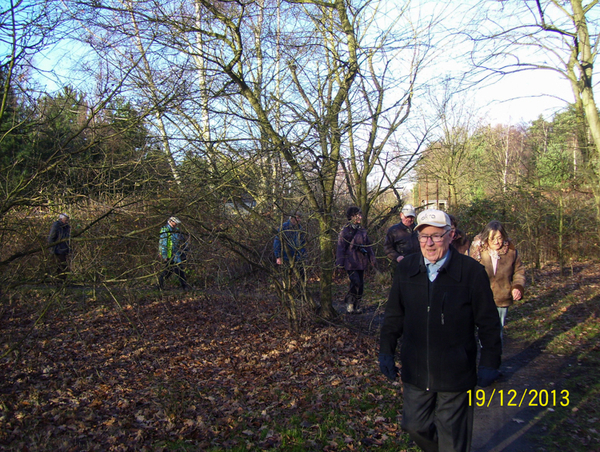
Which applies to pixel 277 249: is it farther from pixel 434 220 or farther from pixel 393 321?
pixel 434 220

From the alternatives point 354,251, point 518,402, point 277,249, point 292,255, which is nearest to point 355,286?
point 354,251

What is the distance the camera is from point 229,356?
7.11 metres

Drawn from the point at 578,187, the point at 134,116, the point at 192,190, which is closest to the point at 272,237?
the point at 192,190

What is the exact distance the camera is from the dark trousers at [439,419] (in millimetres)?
3102

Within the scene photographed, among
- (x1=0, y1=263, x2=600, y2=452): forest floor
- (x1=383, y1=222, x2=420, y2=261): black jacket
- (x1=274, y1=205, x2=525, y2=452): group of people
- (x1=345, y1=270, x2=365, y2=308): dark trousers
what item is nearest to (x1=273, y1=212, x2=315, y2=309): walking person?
(x1=0, y1=263, x2=600, y2=452): forest floor

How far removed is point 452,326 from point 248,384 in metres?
3.49

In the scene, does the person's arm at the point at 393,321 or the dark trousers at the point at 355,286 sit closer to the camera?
the person's arm at the point at 393,321

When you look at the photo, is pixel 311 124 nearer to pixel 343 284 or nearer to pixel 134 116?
pixel 134 116

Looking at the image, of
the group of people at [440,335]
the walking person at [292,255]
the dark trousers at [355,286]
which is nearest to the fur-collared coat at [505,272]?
the walking person at [292,255]

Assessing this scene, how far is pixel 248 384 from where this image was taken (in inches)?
231

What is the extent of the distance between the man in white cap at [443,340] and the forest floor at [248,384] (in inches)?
42.5

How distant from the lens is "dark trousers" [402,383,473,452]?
10.2ft

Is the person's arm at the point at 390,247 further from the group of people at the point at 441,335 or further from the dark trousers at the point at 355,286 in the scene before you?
the group of people at the point at 441,335

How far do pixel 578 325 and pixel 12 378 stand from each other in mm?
8604
